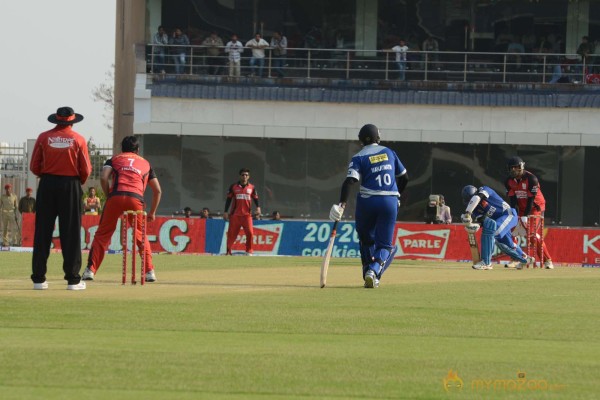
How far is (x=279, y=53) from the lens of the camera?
4447 centimetres

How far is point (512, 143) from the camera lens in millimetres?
43656

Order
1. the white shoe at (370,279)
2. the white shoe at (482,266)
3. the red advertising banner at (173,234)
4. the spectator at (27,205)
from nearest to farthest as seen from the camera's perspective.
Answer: the white shoe at (370,279) → the white shoe at (482,266) → the red advertising banner at (173,234) → the spectator at (27,205)

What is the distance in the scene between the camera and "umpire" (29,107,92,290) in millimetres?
15648

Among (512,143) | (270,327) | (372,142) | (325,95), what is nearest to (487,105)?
(512,143)

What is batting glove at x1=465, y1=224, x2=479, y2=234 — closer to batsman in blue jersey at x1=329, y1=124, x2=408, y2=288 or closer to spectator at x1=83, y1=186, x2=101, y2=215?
batsman in blue jersey at x1=329, y1=124, x2=408, y2=288

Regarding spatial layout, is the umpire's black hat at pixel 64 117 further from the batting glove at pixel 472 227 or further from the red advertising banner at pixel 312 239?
the red advertising banner at pixel 312 239

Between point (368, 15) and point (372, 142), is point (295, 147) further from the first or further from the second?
point (372, 142)

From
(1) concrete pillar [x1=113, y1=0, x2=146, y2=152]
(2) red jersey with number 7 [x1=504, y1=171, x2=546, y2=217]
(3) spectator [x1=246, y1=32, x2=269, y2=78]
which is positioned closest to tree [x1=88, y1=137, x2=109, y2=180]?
(1) concrete pillar [x1=113, y1=0, x2=146, y2=152]

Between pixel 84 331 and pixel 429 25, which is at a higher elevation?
pixel 429 25

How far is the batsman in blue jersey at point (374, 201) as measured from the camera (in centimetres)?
1706

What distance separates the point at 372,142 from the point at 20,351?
8.32 metres

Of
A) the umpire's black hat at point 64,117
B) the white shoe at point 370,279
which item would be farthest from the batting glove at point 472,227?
the umpire's black hat at point 64,117

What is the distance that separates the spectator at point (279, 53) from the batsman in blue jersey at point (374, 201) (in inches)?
1070

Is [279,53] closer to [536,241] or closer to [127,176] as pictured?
[536,241]
